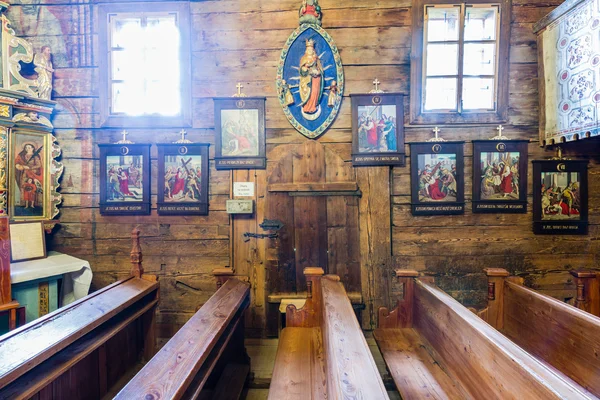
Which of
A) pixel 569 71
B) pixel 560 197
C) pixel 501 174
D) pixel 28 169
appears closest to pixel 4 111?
pixel 28 169

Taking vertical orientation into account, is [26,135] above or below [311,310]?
above

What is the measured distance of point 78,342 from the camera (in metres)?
1.79

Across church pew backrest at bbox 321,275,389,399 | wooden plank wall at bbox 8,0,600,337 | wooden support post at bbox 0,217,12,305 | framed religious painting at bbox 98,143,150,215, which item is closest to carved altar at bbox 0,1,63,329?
wooden plank wall at bbox 8,0,600,337

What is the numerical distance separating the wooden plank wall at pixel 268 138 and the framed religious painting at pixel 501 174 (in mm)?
92

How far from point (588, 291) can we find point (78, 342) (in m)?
3.52

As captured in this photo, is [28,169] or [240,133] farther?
[240,133]

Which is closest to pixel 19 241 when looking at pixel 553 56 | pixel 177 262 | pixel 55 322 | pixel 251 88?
pixel 177 262

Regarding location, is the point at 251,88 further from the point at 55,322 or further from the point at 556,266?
the point at 556,266

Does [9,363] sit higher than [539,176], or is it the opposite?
[539,176]

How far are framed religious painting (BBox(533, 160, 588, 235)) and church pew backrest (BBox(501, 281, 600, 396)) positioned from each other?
131 cm

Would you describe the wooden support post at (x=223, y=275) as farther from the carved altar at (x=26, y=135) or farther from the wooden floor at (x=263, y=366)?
the carved altar at (x=26, y=135)

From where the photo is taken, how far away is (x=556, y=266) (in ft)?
10.3

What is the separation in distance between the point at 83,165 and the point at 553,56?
472cm

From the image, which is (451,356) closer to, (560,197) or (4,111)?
(560,197)
